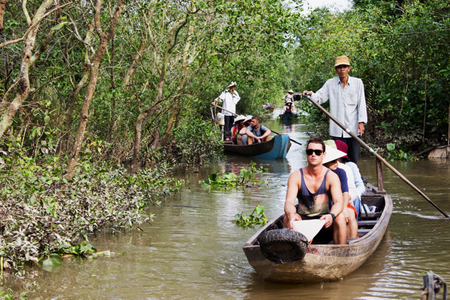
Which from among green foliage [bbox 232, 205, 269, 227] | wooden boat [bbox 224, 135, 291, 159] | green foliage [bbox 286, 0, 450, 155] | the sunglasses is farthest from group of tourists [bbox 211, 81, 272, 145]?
the sunglasses

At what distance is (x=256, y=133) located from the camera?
17.1 meters

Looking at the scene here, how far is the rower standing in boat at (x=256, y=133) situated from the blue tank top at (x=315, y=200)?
10632 mm

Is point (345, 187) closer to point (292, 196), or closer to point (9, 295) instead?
point (292, 196)

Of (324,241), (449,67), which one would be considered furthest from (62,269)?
(449,67)

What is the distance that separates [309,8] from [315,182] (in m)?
6.33

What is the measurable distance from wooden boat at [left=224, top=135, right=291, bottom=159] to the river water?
5802mm

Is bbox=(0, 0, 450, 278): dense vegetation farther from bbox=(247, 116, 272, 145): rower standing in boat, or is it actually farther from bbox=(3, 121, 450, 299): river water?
bbox=(247, 116, 272, 145): rower standing in boat

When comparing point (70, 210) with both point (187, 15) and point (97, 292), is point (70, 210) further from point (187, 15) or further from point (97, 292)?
point (187, 15)

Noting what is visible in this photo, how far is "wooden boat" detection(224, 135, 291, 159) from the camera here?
16.2 m

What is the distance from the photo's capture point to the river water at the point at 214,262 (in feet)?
18.3

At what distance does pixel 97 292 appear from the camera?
555 cm

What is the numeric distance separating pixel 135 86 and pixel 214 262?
5.40m

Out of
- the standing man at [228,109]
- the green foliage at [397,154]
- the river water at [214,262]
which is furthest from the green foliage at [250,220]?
the standing man at [228,109]

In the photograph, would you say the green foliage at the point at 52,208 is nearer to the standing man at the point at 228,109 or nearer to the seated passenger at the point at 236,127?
the seated passenger at the point at 236,127
